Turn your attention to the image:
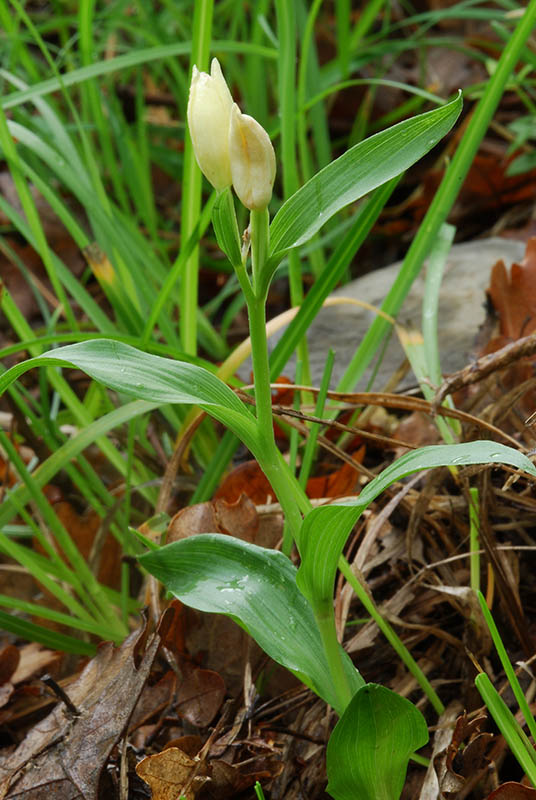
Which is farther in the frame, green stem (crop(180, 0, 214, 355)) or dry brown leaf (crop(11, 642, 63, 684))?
green stem (crop(180, 0, 214, 355))

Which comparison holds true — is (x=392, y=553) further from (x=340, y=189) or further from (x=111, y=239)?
(x=111, y=239)

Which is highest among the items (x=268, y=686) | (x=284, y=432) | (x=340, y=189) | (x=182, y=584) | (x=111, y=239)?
(x=340, y=189)

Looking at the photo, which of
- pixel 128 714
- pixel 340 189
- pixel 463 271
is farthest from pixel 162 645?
pixel 463 271

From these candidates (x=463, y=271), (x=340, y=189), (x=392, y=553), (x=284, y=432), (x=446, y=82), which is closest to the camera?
(x=340, y=189)

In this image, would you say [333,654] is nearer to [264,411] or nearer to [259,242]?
[264,411]

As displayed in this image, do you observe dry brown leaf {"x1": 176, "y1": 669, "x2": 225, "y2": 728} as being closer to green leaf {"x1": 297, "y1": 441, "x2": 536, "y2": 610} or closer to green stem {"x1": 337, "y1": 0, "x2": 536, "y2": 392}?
green leaf {"x1": 297, "y1": 441, "x2": 536, "y2": 610}

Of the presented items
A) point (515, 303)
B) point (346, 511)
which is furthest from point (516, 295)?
point (346, 511)

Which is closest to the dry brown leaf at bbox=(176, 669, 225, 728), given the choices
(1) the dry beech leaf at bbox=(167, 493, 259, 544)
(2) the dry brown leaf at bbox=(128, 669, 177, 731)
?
(2) the dry brown leaf at bbox=(128, 669, 177, 731)
